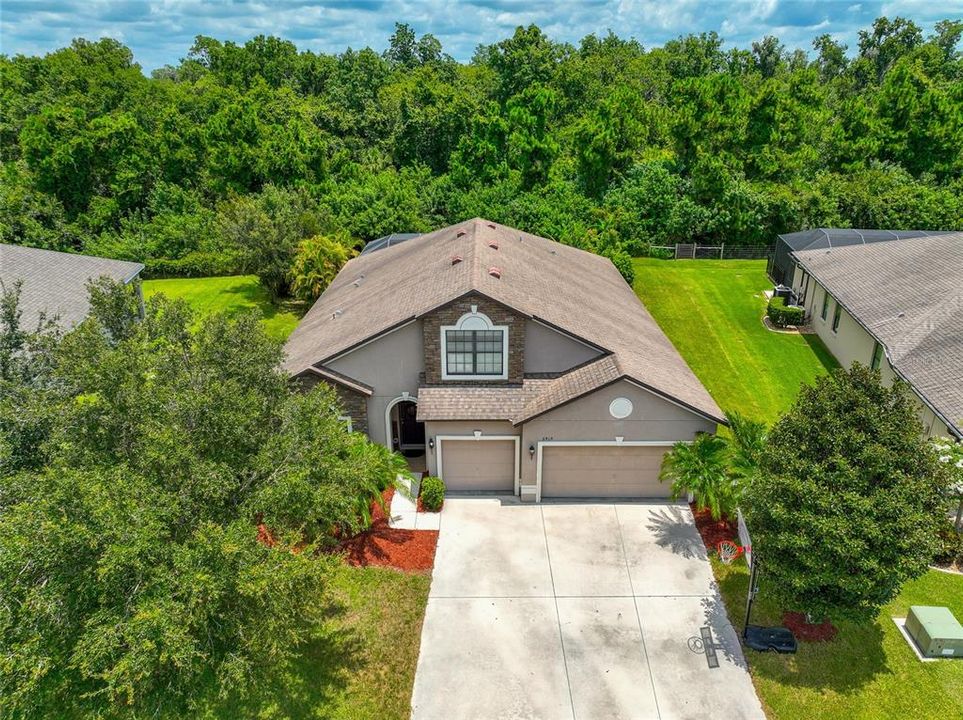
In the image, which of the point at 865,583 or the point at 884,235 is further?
the point at 884,235

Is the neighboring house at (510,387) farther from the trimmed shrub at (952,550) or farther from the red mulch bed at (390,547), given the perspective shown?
the trimmed shrub at (952,550)

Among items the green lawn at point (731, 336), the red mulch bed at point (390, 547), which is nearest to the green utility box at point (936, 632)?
the green lawn at point (731, 336)

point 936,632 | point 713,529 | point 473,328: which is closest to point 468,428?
point 473,328

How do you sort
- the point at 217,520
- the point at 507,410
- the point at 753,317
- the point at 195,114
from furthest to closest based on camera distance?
1. the point at 195,114
2. the point at 753,317
3. the point at 507,410
4. the point at 217,520

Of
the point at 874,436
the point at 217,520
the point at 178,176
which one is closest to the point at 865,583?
the point at 874,436

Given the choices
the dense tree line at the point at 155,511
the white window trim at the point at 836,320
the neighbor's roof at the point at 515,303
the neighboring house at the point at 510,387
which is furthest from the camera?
the white window trim at the point at 836,320

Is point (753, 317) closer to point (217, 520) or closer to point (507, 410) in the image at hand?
point (507, 410)
